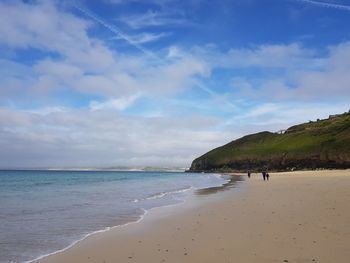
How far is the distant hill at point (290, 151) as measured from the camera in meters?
101

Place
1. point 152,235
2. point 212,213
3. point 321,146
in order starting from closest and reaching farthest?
point 152,235 < point 212,213 < point 321,146

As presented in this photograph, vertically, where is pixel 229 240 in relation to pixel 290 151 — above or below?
below

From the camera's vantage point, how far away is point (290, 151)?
397 ft

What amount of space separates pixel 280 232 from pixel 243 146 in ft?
503

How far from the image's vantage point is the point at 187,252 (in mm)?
10070

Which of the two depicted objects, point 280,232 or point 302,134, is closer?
point 280,232

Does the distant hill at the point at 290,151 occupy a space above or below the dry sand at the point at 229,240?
above

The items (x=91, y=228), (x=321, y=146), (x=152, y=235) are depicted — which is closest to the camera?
(x=152, y=235)

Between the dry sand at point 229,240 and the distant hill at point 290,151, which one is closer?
the dry sand at point 229,240

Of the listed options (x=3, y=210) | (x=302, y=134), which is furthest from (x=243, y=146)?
(x=3, y=210)

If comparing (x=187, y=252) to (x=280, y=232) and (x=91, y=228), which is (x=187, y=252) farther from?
(x=91, y=228)

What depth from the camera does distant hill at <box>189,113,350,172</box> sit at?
101 meters

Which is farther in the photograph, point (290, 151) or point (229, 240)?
point (290, 151)

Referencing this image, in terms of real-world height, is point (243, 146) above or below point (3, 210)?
above
